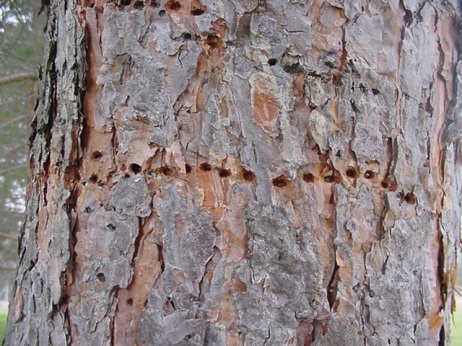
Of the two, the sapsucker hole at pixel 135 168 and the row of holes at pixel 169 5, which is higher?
the row of holes at pixel 169 5

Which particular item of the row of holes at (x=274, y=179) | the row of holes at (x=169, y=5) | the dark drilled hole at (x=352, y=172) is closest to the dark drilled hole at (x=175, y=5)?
the row of holes at (x=169, y=5)

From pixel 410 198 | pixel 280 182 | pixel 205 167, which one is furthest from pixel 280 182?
pixel 410 198

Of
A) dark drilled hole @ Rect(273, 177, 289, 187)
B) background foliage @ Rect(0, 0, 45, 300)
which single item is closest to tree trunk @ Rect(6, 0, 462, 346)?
dark drilled hole @ Rect(273, 177, 289, 187)

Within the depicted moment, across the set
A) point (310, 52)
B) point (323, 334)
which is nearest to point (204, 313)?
point (323, 334)

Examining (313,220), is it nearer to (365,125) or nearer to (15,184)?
(365,125)

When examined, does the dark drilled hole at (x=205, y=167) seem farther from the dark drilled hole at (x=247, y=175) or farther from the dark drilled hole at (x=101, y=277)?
the dark drilled hole at (x=101, y=277)

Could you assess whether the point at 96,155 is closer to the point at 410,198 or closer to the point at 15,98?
the point at 410,198

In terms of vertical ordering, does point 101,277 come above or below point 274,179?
below
